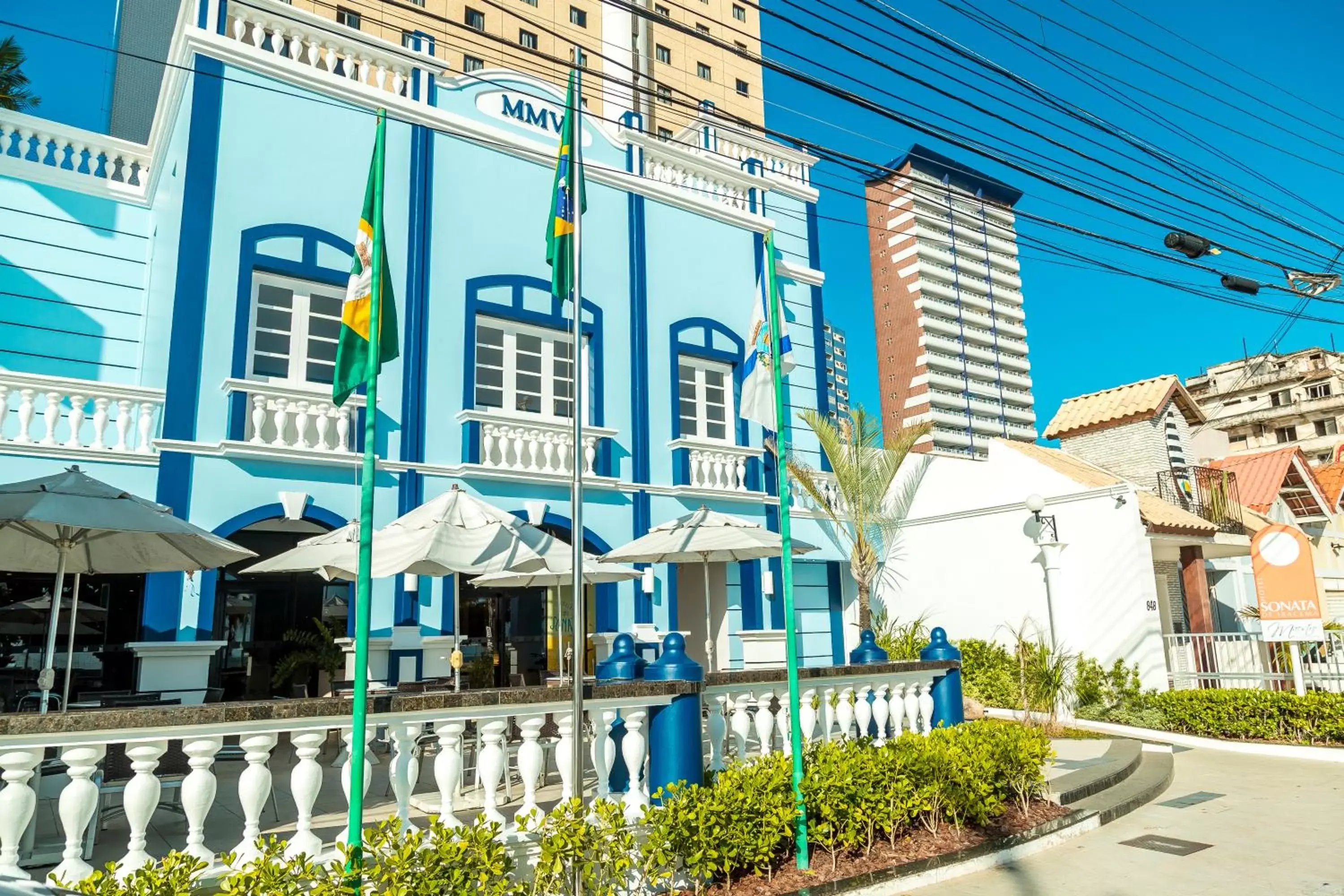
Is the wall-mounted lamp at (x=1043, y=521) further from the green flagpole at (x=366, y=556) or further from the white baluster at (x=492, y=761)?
the green flagpole at (x=366, y=556)

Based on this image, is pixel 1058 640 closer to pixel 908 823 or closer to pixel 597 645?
pixel 597 645

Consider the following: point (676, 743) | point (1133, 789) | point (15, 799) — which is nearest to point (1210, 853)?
point (1133, 789)

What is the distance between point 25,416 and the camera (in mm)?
9586

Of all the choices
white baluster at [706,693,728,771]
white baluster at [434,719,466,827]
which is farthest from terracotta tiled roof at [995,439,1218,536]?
white baluster at [434,719,466,827]

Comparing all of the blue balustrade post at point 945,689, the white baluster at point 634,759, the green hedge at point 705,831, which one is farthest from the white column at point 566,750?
the blue balustrade post at point 945,689

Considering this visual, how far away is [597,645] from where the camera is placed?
13164mm

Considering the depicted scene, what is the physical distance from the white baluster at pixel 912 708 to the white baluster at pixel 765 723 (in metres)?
1.87

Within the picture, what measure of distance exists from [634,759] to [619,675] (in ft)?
2.57

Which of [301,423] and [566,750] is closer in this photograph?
[566,750]

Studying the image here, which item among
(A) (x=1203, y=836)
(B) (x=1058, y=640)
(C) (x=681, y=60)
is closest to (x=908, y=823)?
(A) (x=1203, y=836)

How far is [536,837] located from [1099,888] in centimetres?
380

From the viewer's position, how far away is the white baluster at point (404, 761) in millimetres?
4875

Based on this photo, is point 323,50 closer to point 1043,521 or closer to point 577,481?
point 577,481

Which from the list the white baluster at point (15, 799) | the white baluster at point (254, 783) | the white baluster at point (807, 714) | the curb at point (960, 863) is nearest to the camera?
the white baluster at point (15, 799)
